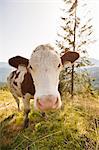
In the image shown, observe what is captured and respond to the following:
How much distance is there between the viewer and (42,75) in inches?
141

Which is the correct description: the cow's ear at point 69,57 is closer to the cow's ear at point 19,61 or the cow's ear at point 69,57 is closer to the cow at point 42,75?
the cow at point 42,75

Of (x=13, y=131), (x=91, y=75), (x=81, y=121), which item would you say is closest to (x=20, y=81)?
(x=13, y=131)

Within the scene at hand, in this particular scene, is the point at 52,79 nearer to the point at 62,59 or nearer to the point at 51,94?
the point at 51,94

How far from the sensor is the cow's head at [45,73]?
3.37m

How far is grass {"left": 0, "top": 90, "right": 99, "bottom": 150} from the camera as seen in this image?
3.33 m

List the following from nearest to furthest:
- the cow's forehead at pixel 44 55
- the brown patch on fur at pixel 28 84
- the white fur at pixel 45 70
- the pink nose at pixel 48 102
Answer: the pink nose at pixel 48 102 < the white fur at pixel 45 70 < the cow's forehead at pixel 44 55 < the brown patch on fur at pixel 28 84

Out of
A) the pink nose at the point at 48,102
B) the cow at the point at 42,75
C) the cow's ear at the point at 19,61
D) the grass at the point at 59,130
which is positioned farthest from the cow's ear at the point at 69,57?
the pink nose at the point at 48,102

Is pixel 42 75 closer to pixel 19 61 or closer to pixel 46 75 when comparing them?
pixel 46 75

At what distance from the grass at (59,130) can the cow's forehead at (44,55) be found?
0.74m

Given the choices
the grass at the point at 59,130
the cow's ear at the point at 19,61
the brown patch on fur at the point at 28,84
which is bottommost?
the grass at the point at 59,130

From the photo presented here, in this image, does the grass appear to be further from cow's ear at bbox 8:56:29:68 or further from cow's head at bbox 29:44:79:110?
cow's ear at bbox 8:56:29:68

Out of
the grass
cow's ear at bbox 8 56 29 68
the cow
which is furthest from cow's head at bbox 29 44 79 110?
the grass

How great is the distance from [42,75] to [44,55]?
28 centimetres

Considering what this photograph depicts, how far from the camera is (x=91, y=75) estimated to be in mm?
7543
